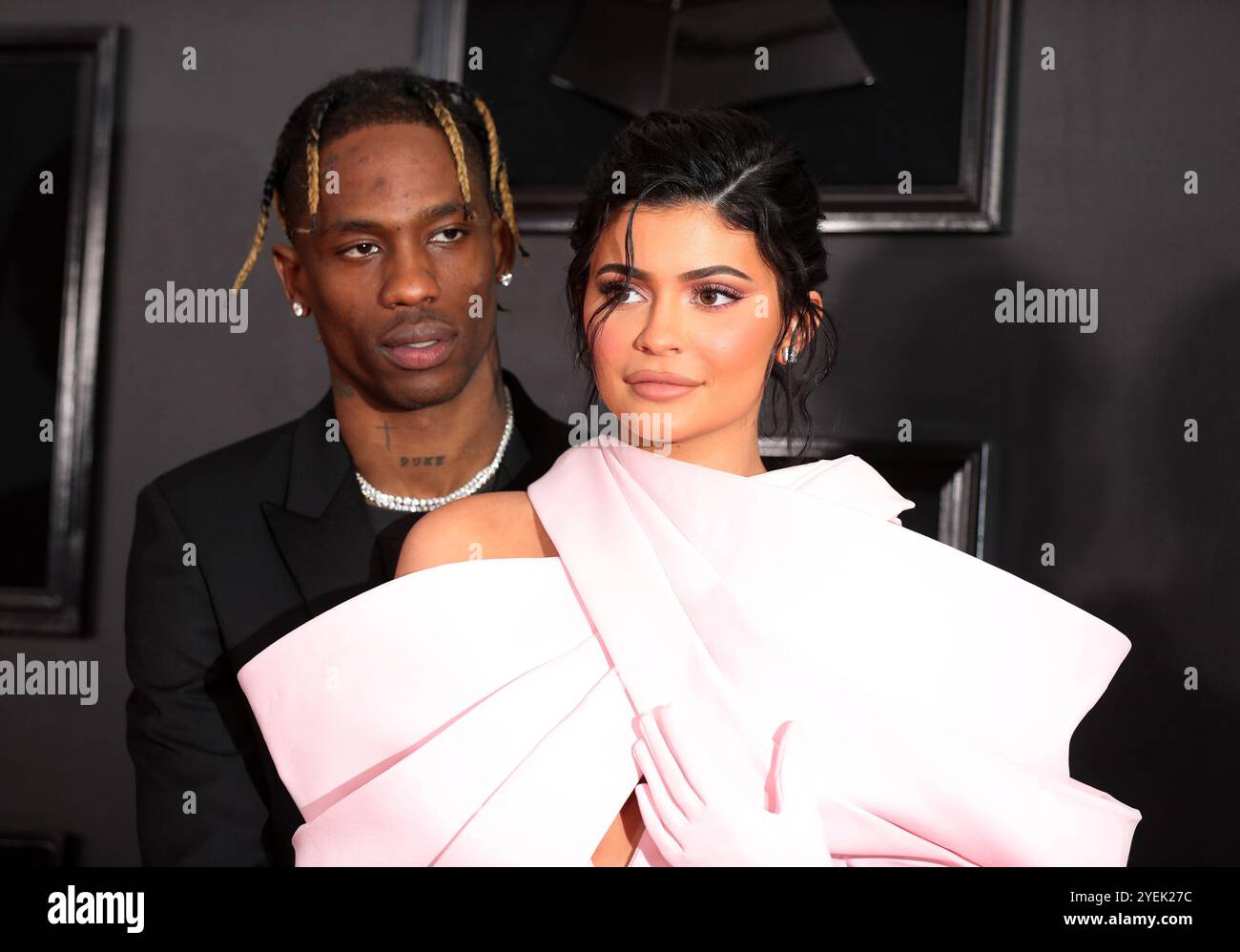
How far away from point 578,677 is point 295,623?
0.55 metres

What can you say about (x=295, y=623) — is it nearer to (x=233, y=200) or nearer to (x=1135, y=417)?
(x=233, y=200)

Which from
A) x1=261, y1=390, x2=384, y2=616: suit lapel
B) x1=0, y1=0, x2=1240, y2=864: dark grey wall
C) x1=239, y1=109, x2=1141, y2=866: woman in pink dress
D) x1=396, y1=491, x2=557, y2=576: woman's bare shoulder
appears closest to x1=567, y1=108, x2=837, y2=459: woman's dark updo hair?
x1=239, y1=109, x2=1141, y2=866: woman in pink dress

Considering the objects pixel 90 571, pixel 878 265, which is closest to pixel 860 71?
pixel 878 265

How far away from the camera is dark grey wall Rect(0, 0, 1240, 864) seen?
184 centimetres

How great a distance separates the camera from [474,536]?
4.51ft

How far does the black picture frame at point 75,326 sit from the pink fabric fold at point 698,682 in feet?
2.69

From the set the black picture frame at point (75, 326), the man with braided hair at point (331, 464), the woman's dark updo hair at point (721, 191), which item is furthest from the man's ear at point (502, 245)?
the black picture frame at point (75, 326)

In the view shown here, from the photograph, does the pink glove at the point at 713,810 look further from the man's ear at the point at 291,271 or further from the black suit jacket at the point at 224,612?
the man's ear at the point at 291,271

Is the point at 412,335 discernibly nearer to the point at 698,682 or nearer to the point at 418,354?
the point at 418,354

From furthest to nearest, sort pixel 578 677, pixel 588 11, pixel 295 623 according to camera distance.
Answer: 1. pixel 588 11
2. pixel 295 623
3. pixel 578 677

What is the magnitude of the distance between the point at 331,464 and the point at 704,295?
0.65 meters

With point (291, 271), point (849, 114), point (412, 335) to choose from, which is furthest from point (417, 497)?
point (849, 114)

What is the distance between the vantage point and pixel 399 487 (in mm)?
1752

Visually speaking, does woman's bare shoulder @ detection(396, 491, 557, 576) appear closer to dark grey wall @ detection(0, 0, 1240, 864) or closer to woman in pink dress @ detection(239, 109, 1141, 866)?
woman in pink dress @ detection(239, 109, 1141, 866)
